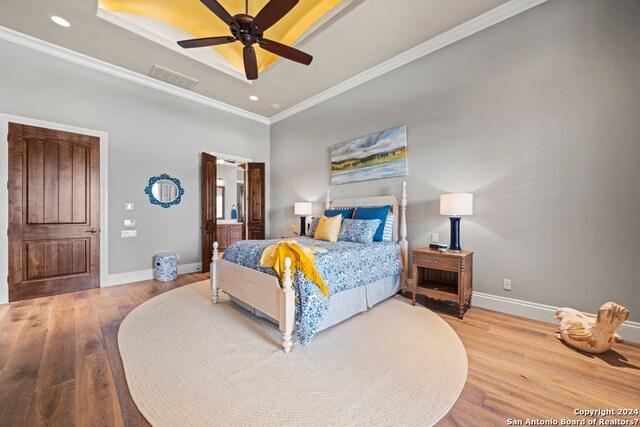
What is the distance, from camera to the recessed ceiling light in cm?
302

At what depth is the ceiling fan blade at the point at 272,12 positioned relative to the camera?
2.11 m

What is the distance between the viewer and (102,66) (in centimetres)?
390

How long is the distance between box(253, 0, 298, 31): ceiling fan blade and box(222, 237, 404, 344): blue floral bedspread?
2188 millimetres

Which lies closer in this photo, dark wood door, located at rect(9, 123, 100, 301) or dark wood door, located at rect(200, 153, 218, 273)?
dark wood door, located at rect(9, 123, 100, 301)

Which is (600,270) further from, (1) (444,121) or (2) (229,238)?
(2) (229,238)

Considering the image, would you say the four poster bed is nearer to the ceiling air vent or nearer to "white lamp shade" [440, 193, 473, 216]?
"white lamp shade" [440, 193, 473, 216]

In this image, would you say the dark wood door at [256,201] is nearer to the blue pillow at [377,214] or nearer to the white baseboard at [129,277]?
the white baseboard at [129,277]

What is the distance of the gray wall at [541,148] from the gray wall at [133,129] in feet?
13.0

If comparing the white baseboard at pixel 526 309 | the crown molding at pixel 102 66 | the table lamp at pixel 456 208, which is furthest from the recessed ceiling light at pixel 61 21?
the white baseboard at pixel 526 309

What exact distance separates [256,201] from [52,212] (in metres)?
3.36

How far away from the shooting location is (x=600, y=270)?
2369 mm

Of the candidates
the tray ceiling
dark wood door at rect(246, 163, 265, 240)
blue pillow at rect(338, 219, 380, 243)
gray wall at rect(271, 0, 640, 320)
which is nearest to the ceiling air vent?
the tray ceiling

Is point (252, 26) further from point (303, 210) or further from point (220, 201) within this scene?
point (220, 201)

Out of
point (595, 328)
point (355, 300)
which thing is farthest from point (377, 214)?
point (595, 328)
